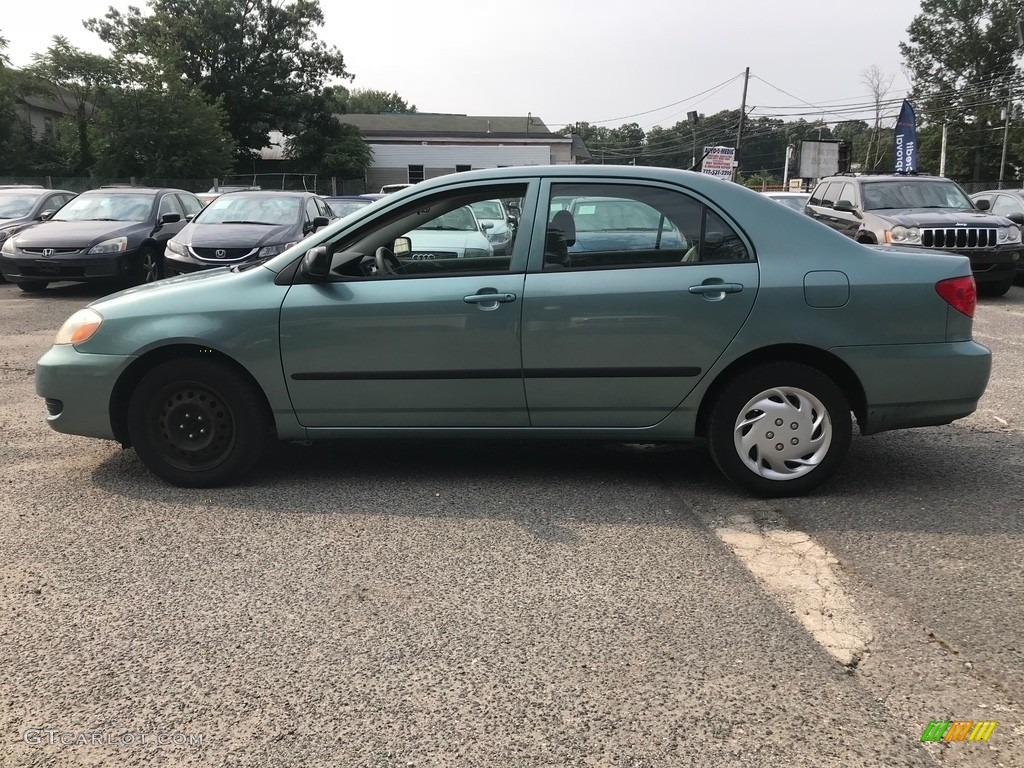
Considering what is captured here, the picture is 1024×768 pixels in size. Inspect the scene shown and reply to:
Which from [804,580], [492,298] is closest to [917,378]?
[804,580]

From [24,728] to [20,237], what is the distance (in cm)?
1197

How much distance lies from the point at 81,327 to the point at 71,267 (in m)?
8.73

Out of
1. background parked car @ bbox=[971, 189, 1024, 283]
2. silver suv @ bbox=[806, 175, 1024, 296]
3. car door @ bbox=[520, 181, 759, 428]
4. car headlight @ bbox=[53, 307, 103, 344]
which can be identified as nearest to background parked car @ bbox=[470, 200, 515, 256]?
car door @ bbox=[520, 181, 759, 428]

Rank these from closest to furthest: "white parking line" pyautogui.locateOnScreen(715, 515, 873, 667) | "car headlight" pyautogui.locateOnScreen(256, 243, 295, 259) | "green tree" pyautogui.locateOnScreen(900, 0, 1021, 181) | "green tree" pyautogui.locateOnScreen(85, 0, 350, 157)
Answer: "white parking line" pyautogui.locateOnScreen(715, 515, 873, 667)
"car headlight" pyautogui.locateOnScreen(256, 243, 295, 259)
"green tree" pyautogui.locateOnScreen(85, 0, 350, 157)
"green tree" pyautogui.locateOnScreen(900, 0, 1021, 181)

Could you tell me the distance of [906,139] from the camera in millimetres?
24547

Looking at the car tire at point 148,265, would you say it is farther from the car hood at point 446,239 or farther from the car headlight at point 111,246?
the car hood at point 446,239

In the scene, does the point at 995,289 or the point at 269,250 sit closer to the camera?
the point at 269,250

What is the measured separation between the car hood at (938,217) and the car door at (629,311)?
8.87 m

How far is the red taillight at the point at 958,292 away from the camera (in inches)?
166

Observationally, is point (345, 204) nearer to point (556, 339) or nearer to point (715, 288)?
point (556, 339)

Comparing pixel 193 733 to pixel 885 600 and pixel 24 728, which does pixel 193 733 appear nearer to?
pixel 24 728

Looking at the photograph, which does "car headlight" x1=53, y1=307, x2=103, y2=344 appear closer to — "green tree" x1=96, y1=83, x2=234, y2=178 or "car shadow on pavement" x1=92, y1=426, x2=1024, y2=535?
"car shadow on pavement" x1=92, y1=426, x2=1024, y2=535

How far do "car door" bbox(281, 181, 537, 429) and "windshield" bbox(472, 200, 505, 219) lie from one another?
0.13 feet

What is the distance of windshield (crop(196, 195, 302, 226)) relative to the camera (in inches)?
464
